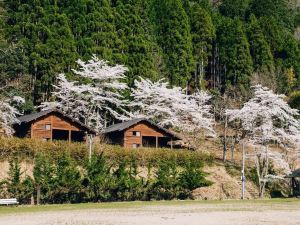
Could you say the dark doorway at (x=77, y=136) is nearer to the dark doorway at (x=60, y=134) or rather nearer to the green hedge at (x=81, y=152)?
the dark doorway at (x=60, y=134)

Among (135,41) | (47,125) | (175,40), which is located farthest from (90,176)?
(175,40)

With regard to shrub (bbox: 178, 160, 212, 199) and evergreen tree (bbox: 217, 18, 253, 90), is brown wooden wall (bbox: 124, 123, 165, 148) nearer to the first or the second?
shrub (bbox: 178, 160, 212, 199)

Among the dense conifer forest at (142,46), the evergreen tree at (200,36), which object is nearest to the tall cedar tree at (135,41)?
the dense conifer forest at (142,46)

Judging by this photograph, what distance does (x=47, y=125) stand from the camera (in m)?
38.6

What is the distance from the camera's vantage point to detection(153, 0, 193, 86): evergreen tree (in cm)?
5312

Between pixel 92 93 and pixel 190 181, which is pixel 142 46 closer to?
pixel 92 93

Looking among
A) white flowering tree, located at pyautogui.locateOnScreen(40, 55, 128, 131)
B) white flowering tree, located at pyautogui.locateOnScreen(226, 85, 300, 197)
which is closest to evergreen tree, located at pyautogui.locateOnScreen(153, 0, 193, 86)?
white flowering tree, located at pyautogui.locateOnScreen(40, 55, 128, 131)

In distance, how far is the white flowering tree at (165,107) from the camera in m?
45.6

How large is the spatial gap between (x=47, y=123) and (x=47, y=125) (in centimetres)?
15

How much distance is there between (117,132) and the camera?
41.5 metres

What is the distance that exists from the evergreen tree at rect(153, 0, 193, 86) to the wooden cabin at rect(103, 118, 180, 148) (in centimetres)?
1170

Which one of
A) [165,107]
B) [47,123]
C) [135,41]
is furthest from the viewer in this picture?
[135,41]

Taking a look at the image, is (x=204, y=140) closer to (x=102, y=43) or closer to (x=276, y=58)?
(x=102, y=43)

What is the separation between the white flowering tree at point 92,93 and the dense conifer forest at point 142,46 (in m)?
1.32
